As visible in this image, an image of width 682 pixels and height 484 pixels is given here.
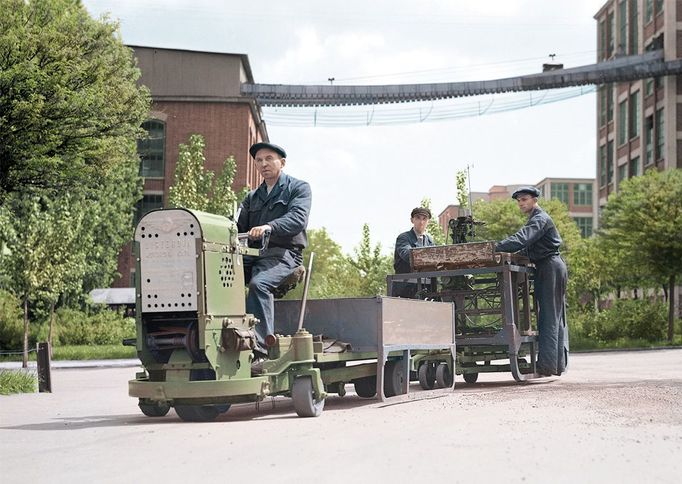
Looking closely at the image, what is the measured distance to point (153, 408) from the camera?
906 centimetres

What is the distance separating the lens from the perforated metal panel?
8094 millimetres

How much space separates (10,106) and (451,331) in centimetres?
919

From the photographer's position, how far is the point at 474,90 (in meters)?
→ 52.1

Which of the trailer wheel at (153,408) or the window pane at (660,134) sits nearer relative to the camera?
the trailer wheel at (153,408)

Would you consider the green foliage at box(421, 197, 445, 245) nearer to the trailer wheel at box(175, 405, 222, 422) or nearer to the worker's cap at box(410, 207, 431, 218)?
the worker's cap at box(410, 207, 431, 218)

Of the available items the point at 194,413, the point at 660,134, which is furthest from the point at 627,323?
the point at 660,134

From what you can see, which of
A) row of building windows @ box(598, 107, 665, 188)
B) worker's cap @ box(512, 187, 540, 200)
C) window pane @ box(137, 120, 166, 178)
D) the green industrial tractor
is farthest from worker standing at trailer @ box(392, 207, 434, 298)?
row of building windows @ box(598, 107, 665, 188)

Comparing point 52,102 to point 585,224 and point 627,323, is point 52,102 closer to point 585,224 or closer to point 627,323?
point 627,323

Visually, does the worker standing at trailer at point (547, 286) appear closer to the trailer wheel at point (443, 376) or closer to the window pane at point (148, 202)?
the trailer wheel at point (443, 376)

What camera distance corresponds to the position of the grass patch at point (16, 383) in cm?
1421

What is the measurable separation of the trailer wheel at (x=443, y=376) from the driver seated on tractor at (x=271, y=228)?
3.02 metres

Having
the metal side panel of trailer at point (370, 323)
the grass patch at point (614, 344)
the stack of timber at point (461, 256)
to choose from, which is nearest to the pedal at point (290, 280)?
the metal side panel of trailer at point (370, 323)

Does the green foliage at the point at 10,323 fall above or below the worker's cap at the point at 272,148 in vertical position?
below

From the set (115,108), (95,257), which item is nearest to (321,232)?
(95,257)
